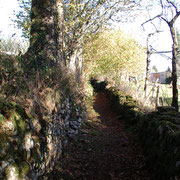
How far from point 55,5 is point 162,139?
20.6 feet

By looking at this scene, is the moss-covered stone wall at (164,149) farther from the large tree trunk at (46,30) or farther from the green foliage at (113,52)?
the green foliage at (113,52)

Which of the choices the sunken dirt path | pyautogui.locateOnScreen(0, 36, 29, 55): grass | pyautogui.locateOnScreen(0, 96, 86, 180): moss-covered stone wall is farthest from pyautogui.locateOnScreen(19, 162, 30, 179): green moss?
pyautogui.locateOnScreen(0, 36, 29, 55): grass

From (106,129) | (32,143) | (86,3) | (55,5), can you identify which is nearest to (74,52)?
(86,3)

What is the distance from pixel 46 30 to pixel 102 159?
5.00m

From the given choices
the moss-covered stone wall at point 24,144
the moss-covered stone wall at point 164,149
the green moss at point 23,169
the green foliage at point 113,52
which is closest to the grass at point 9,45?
the moss-covered stone wall at point 24,144

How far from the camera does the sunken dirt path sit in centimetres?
510

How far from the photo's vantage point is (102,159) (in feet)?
20.4

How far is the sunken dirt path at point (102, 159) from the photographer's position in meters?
5.10

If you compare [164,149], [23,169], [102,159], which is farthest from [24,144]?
[102,159]

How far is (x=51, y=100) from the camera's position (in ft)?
18.0

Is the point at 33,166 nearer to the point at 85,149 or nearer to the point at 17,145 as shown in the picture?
the point at 17,145

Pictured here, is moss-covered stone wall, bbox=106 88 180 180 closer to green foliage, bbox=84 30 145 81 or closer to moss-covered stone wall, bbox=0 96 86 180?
moss-covered stone wall, bbox=0 96 86 180

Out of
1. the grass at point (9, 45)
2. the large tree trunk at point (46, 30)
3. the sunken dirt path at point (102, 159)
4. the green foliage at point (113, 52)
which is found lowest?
the sunken dirt path at point (102, 159)

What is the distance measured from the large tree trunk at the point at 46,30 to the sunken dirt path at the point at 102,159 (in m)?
3.24
